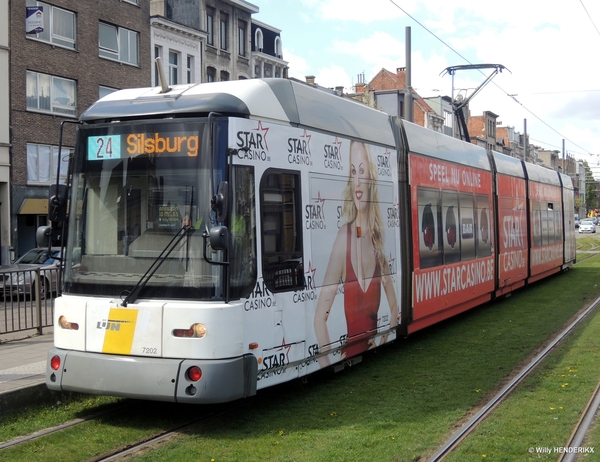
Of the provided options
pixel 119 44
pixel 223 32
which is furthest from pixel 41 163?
pixel 223 32

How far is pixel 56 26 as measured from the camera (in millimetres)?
31344

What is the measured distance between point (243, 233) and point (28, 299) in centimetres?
588

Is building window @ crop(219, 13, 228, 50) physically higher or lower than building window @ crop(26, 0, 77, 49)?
higher

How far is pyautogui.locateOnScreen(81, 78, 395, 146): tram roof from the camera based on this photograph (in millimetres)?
6988

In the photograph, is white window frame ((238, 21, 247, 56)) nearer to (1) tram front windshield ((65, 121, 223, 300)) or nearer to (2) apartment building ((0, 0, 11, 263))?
(2) apartment building ((0, 0, 11, 263))

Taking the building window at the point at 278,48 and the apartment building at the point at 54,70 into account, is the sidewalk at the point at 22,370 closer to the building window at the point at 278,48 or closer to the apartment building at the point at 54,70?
the apartment building at the point at 54,70

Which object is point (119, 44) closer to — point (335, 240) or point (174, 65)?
point (174, 65)

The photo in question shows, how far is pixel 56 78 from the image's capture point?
31.3 metres

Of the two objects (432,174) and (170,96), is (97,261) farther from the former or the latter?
(432,174)

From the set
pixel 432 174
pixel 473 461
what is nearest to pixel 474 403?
pixel 473 461

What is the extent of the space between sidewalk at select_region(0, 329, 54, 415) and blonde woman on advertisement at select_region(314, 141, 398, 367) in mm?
2933

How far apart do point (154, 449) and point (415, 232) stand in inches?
230

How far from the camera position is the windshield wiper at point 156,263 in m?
6.75

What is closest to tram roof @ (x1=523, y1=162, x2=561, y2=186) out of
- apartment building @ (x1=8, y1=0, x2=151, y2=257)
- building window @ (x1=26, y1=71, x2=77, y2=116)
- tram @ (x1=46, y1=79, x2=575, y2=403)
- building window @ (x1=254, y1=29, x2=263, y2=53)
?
tram @ (x1=46, y1=79, x2=575, y2=403)
